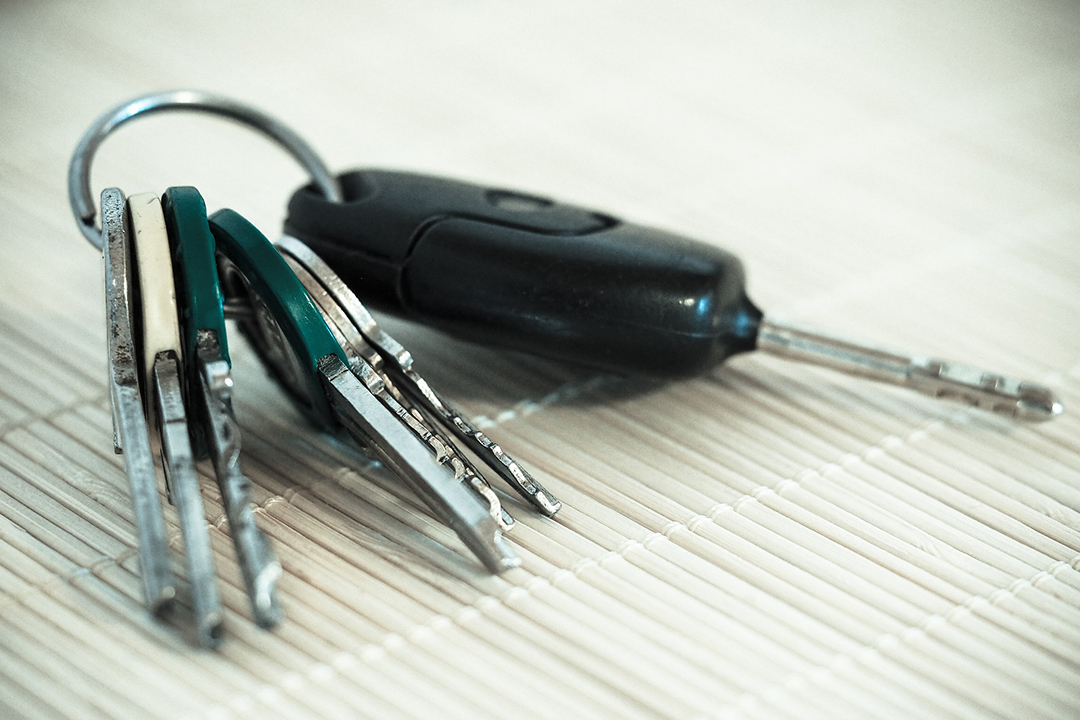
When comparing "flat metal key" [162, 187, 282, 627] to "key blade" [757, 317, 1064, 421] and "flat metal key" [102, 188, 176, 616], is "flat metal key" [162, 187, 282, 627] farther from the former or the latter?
"key blade" [757, 317, 1064, 421]

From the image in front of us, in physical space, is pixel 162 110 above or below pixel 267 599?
above

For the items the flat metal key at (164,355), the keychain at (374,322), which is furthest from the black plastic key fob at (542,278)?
the flat metal key at (164,355)

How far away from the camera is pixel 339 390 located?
403 millimetres

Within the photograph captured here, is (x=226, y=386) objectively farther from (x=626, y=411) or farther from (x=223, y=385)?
(x=626, y=411)

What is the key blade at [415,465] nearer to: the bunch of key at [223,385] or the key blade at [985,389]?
the bunch of key at [223,385]

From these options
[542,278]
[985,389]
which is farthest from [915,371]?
[542,278]

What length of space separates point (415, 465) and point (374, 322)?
0.08 m

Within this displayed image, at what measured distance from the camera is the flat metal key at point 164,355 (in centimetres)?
35

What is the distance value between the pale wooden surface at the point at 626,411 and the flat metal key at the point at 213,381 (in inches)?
1.5

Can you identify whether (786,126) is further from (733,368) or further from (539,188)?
(733,368)

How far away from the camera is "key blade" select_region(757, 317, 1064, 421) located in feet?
1.59

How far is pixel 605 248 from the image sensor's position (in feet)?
1.54

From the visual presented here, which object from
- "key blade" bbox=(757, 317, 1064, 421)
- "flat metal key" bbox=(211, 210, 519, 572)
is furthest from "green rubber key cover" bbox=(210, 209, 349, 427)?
"key blade" bbox=(757, 317, 1064, 421)

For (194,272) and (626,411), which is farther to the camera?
(626,411)
